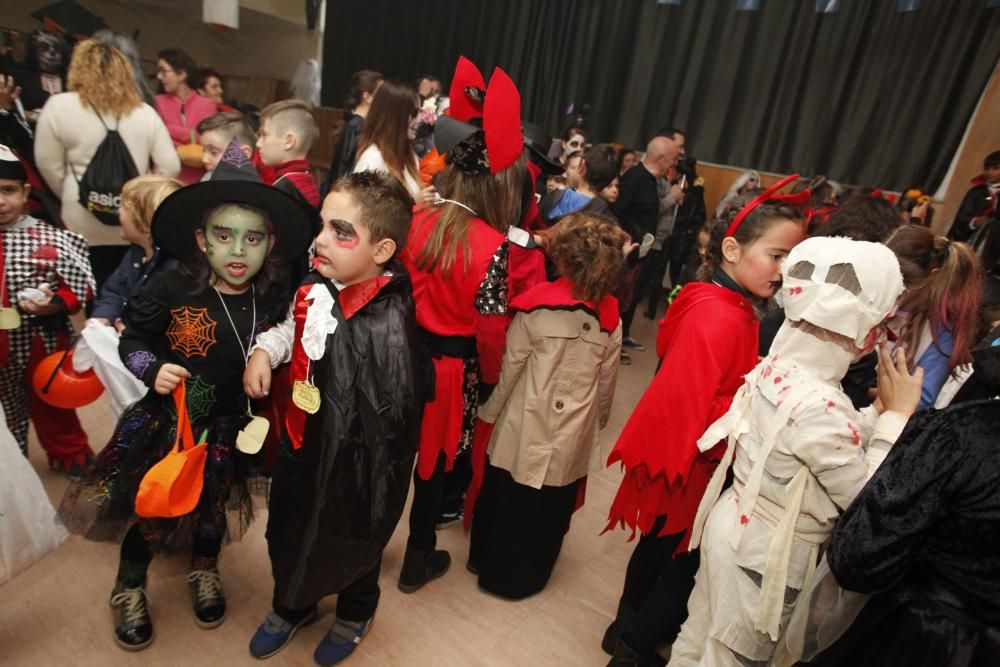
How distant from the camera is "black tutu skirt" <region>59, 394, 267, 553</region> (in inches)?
64.9

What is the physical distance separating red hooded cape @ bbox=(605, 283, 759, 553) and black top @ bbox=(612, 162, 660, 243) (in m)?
2.31

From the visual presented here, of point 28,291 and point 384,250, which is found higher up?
point 384,250

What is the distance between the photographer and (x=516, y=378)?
1977 mm

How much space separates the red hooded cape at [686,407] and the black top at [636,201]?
7.57 ft

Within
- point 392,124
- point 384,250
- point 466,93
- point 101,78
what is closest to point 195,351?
point 384,250

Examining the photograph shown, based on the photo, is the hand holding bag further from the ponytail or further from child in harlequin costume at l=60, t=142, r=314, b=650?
the ponytail

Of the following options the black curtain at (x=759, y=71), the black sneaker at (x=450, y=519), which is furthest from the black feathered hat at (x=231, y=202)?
the black curtain at (x=759, y=71)

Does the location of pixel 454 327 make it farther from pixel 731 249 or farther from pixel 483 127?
pixel 731 249

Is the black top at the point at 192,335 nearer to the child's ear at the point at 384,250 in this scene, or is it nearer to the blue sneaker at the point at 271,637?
the child's ear at the point at 384,250

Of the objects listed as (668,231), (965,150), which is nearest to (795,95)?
(965,150)

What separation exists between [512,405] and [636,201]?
244cm

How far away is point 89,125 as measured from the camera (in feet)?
8.93

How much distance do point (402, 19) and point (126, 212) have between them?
8.71m

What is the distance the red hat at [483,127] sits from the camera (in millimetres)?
1807
